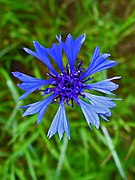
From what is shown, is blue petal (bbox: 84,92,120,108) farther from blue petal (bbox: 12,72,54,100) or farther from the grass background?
the grass background

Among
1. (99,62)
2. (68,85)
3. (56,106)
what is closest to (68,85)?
(68,85)

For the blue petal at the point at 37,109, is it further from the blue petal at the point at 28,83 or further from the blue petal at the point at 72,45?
the blue petal at the point at 72,45

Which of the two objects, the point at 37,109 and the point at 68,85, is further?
the point at 68,85

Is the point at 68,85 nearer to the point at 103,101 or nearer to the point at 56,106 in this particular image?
the point at 103,101

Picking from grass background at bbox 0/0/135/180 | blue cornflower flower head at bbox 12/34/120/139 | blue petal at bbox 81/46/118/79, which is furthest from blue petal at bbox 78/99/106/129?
grass background at bbox 0/0/135/180

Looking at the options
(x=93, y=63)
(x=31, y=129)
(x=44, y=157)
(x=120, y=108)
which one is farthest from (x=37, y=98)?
(x=93, y=63)

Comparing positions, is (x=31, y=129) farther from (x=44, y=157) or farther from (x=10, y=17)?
(x=10, y=17)
